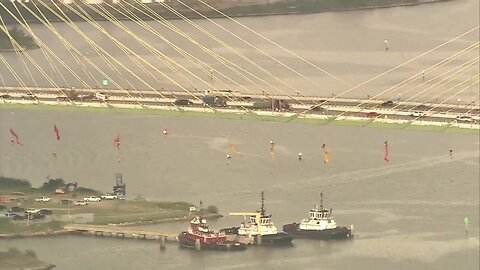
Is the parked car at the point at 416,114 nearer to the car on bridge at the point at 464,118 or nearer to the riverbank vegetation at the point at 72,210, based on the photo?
the car on bridge at the point at 464,118

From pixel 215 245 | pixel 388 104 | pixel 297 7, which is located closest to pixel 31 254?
pixel 215 245

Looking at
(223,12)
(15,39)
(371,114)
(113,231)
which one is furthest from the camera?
(223,12)

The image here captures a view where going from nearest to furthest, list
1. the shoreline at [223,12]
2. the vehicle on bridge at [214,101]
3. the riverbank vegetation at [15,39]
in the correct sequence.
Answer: the vehicle on bridge at [214,101] < the riverbank vegetation at [15,39] < the shoreline at [223,12]

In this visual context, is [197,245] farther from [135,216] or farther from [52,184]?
[52,184]

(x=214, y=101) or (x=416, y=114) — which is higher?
(x=214, y=101)

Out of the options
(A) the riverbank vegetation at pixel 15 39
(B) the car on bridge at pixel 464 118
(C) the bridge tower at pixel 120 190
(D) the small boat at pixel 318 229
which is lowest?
(D) the small boat at pixel 318 229

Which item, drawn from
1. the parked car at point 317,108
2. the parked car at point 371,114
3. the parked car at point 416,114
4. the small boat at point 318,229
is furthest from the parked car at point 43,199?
the parked car at point 416,114

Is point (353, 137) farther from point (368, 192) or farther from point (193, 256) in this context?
point (193, 256)
